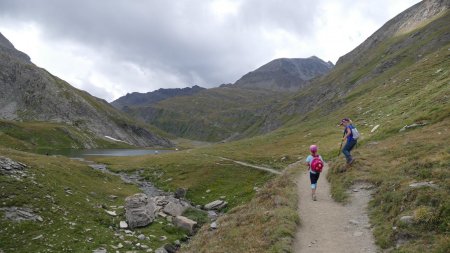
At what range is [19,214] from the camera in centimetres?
2962

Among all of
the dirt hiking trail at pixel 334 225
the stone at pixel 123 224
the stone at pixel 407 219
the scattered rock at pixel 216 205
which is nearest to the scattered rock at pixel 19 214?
the stone at pixel 123 224

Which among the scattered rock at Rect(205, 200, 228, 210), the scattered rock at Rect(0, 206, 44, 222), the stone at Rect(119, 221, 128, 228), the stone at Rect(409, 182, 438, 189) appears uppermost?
the stone at Rect(409, 182, 438, 189)

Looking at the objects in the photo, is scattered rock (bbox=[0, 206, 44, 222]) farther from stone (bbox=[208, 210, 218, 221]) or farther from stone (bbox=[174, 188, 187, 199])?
stone (bbox=[174, 188, 187, 199])

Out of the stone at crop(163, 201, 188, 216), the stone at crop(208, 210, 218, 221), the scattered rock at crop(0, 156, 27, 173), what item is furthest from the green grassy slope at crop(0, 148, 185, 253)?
the stone at crop(208, 210, 218, 221)

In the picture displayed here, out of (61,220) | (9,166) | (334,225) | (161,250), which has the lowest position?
(161,250)

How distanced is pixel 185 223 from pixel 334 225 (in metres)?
17.6

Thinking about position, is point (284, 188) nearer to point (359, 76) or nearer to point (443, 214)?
point (443, 214)

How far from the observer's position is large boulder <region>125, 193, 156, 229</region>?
111 ft

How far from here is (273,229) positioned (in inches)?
763

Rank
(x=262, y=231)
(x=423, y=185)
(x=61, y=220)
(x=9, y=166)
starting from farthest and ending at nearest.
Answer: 1. (x=9, y=166)
2. (x=61, y=220)
3. (x=262, y=231)
4. (x=423, y=185)

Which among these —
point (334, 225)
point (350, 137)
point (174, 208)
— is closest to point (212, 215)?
point (174, 208)

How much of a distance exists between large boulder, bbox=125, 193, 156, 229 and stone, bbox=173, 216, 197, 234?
2351 mm

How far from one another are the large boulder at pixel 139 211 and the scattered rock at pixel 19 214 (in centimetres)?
777

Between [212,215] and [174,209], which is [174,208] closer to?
[174,209]
